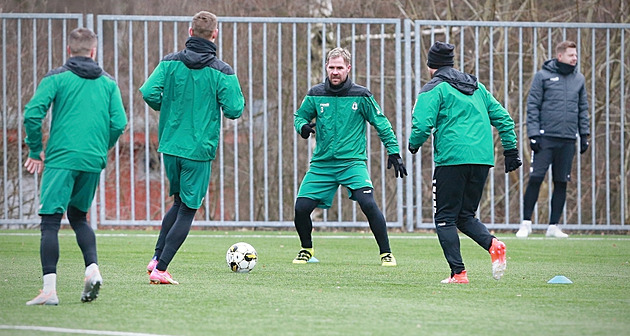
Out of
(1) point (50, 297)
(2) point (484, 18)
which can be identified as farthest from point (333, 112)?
(2) point (484, 18)

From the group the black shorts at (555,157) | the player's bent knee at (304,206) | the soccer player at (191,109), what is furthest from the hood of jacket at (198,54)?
the black shorts at (555,157)

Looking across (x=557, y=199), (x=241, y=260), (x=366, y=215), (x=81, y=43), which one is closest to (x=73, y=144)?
(x=81, y=43)

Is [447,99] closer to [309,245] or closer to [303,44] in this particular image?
[309,245]

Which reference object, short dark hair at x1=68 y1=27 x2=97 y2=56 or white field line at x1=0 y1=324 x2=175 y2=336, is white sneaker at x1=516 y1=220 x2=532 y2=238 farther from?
white field line at x1=0 y1=324 x2=175 y2=336

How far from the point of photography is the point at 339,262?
9.61 m

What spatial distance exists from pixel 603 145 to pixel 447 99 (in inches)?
400

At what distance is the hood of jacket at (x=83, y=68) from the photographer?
6410 mm

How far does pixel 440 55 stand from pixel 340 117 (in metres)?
1.64

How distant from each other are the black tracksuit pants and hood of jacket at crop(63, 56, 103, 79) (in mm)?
2499

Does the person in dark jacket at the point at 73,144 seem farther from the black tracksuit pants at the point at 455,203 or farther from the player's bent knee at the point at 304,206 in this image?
the player's bent knee at the point at 304,206

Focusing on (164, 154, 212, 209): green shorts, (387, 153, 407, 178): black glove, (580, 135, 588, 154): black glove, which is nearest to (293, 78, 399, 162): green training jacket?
(387, 153, 407, 178): black glove

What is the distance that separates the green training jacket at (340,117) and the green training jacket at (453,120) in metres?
1.49

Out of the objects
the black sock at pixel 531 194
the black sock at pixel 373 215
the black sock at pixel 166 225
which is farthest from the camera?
the black sock at pixel 531 194

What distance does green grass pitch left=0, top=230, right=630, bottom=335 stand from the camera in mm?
5480
